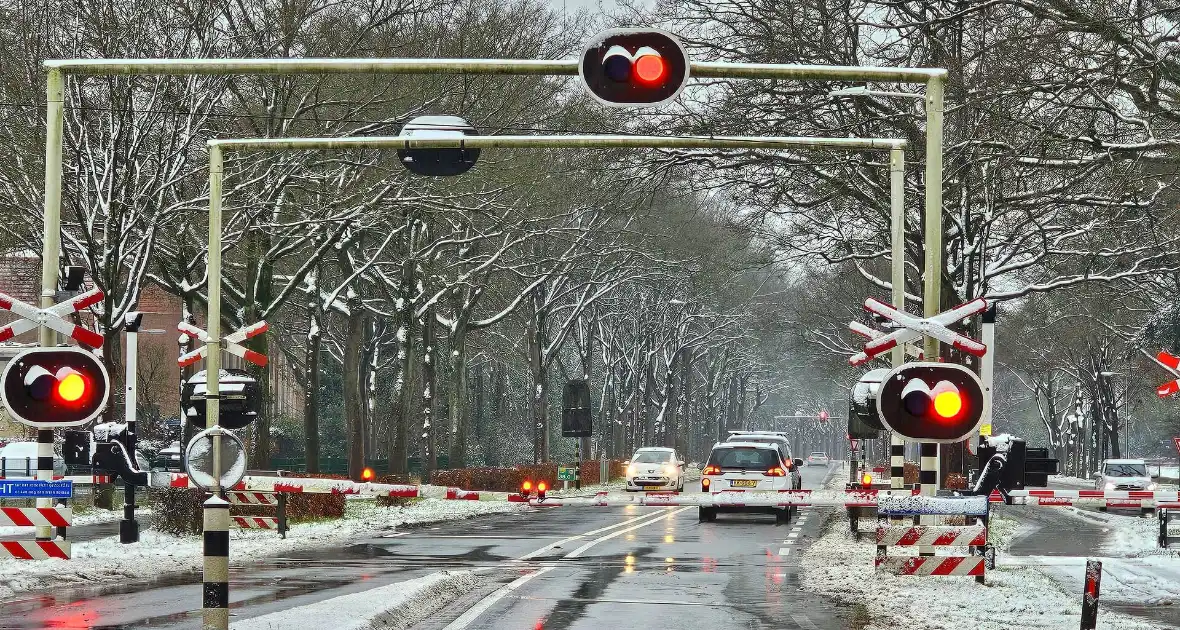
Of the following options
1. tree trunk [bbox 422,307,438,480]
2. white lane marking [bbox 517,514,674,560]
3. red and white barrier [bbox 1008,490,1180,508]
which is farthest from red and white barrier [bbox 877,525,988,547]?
tree trunk [bbox 422,307,438,480]

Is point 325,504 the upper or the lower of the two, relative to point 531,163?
lower

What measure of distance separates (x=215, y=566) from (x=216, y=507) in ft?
1.24

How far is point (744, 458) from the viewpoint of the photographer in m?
36.7

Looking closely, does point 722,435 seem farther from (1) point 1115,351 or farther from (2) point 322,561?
(2) point 322,561

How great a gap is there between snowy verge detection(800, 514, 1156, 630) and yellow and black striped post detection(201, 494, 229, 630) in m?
5.53

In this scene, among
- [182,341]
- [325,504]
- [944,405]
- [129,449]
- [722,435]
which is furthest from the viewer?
[722,435]

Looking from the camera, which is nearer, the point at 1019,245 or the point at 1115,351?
the point at 1019,245

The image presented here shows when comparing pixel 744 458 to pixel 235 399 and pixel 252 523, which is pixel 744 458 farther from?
pixel 235 399

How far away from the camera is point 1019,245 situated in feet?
114

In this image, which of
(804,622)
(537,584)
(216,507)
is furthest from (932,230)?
(537,584)

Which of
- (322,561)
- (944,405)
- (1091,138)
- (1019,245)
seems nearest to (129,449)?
(322,561)

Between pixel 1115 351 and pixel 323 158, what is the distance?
49504 millimetres

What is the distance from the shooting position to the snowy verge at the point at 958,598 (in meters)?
14.5

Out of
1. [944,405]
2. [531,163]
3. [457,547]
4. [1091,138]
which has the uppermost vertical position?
[531,163]
